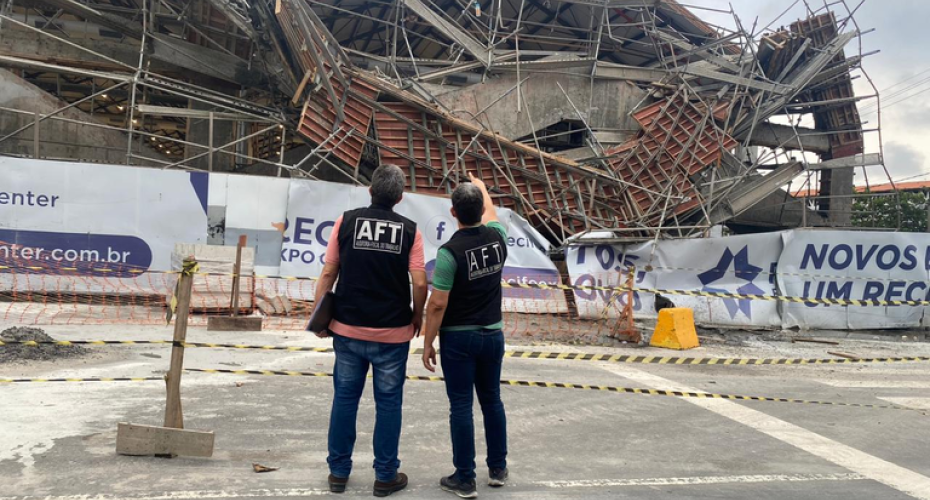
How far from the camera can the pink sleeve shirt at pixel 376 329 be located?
143 inches

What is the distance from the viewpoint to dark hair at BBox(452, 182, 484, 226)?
12.5 ft

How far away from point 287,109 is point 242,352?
8.57 m

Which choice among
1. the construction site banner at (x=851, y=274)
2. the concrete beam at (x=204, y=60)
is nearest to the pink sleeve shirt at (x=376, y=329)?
the construction site banner at (x=851, y=274)

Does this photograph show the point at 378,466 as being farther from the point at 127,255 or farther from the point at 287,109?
the point at 287,109

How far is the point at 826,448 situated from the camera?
16.6 ft

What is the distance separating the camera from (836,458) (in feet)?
15.8

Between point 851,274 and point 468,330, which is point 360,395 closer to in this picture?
point 468,330

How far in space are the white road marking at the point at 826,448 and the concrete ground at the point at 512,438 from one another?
2cm

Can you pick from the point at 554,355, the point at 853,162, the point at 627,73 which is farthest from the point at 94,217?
the point at 853,162

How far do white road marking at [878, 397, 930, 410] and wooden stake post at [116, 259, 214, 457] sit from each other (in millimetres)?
7136

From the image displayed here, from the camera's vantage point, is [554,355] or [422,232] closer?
[554,355]

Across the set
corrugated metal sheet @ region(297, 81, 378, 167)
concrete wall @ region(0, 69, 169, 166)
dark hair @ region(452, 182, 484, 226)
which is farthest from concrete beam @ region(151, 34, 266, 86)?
dark hair @ region(452, 182, 484, 226)

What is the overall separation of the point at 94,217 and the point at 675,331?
1065cm

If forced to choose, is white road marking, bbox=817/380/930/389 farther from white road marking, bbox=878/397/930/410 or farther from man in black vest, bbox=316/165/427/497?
man in black vest, bbox=316/165/427/497
